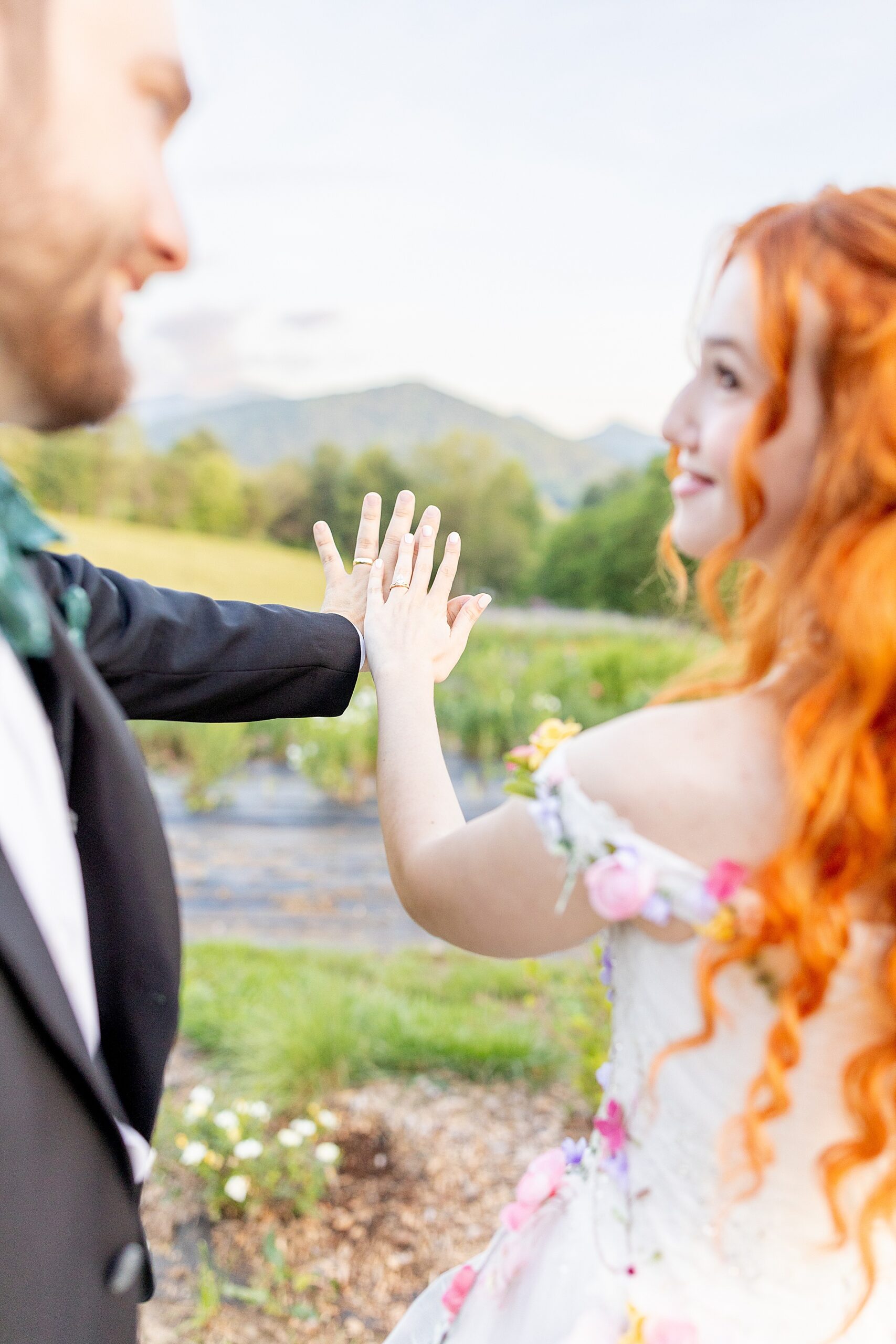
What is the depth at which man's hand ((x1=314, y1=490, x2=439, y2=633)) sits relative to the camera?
1646mm

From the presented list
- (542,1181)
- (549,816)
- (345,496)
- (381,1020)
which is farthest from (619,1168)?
(345,496)

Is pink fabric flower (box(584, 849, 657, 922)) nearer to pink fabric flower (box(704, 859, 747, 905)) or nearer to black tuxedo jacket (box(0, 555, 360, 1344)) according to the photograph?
pink fabric flower (box(704, 859, 747, 905))

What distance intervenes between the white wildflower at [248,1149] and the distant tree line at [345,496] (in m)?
22.3

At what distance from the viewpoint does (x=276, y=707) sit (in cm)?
155

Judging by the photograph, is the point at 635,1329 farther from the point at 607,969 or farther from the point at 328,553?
the point at 328,553

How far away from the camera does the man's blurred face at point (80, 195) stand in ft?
2.81

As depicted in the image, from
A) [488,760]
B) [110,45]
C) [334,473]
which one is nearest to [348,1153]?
[110,45]

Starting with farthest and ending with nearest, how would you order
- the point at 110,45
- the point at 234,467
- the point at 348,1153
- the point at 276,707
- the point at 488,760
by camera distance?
the point at 234,467 → the point at 488,760 → the point at 348,1153 → the point at 276,707 → the point at 110,45

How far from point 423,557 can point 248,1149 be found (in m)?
1.75

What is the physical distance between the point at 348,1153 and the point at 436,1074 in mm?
513

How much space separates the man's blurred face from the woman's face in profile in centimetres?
57

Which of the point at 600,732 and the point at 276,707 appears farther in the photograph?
the point at 276,707

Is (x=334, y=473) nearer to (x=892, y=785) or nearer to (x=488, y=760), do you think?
(x=488, y=760)

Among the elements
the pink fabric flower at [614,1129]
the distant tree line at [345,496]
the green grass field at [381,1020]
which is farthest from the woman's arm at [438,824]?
the distant tree line at [345,496]
